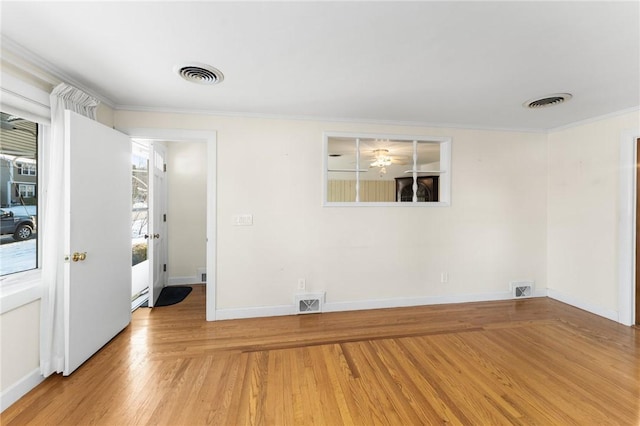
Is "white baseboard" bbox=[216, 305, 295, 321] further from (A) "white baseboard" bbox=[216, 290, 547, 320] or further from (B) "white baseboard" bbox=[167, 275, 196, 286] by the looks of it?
(B) "white baseboard" bbox=[167, 275, 196, 286]

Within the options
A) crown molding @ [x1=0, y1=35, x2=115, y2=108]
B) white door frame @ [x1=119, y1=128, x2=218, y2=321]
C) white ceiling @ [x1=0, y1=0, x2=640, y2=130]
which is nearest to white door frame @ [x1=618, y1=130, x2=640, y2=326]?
white ceiling @ [x1=0, y1=0, x2=640, y2=130]

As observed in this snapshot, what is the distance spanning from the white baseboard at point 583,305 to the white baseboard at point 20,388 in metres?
5.51

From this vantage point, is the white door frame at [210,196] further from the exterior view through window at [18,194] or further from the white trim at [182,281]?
the white trim at [182,281]

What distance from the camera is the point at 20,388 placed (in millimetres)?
1770

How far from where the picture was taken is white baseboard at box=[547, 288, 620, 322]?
2.98 meters

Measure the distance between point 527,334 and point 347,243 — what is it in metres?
2.05

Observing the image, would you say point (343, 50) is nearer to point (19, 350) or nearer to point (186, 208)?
point (19, 350)

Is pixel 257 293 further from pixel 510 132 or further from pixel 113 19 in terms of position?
pixel 510 132

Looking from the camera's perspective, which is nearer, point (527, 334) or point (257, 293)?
point (527, 334)

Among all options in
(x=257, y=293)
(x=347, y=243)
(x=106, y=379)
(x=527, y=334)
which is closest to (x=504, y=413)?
(x=527, y=334)

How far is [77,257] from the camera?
2053 mm

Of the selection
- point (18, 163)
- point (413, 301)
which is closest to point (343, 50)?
point (18, 163)

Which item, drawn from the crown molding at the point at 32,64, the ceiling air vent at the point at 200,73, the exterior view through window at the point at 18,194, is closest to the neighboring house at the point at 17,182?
the exterior view through window at the point at 18,194

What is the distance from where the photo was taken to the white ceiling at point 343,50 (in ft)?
4.58
